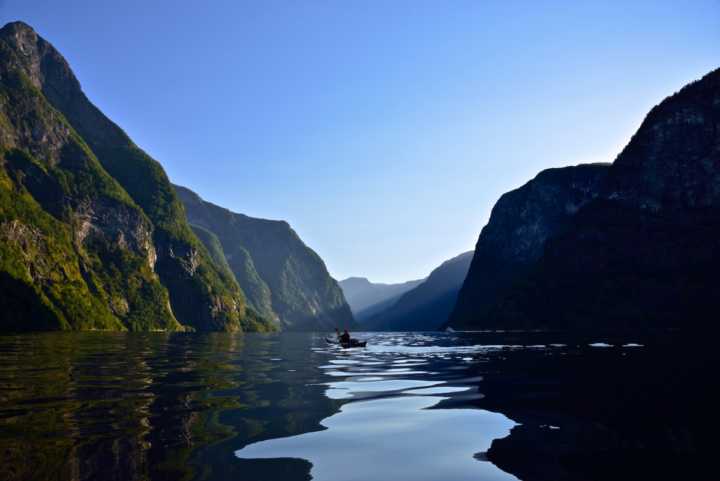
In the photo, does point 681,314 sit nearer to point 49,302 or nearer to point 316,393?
point 316,393

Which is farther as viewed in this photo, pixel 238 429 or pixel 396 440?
pixel 238 429

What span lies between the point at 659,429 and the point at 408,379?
16.2 metres

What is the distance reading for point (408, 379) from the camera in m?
29.0

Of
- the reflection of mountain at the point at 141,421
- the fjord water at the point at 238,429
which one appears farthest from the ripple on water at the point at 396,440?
the reflection of mountain at the point at 141,421

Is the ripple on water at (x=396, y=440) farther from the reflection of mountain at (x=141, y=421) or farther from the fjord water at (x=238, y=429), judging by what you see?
the reflection of mountain at (x=141, y=421)

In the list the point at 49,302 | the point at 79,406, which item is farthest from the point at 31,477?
the point at 49,302

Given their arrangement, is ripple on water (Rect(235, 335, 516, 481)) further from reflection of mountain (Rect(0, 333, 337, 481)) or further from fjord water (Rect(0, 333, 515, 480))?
reflection of mountain (Rect(0, 333, 337, 481))

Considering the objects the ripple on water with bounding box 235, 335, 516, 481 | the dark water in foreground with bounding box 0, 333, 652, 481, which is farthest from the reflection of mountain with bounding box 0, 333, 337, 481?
the ripple on water with bounding box 235, 335, 516, 481

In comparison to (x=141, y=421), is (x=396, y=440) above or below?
below

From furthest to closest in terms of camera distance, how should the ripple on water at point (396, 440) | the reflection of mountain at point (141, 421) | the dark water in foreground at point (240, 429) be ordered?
the ripple on water at point (396, 440), the dark water in foreground at point (240, 429), the reflection of mountain at point (141, 421)

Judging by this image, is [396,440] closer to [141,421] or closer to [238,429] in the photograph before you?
[238,429]

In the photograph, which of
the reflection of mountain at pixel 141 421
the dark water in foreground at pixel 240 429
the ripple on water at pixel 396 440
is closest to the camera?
the reflection of mountain at pixel 141 421

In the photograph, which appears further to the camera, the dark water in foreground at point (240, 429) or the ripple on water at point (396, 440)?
the ripple on water at point (396, 440)

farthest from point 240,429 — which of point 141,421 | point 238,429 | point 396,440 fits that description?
point 396,440
